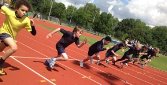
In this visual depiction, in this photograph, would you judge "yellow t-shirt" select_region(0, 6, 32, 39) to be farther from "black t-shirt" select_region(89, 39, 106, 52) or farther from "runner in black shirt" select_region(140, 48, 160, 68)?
"runner in black shirt" select_region(140, 48, 160, 68)

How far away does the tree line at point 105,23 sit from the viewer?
9688 centimetres

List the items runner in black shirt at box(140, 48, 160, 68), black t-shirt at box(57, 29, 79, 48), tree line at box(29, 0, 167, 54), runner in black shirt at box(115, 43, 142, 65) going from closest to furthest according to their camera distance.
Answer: black t-shirt at box(57, 29, 79, 48) → runner in black shirt at box(115, 43, 142, 65) → runner in black shirt at box(140, 48, 160, 68) → tree line at box(29, 0, 167, 54)

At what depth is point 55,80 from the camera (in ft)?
31.1

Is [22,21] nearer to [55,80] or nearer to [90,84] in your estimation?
[55,80]

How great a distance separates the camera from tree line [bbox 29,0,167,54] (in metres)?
96.9

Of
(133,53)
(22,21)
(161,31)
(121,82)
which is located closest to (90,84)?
(121,82)

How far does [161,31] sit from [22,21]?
118066 mm

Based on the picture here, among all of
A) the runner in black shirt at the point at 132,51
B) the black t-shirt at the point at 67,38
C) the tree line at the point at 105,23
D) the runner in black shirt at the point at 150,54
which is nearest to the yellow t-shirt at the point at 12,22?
the black t-shirt at the point at 67,38

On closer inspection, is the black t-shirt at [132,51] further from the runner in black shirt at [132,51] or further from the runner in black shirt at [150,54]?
the runner in black shirt at [150,54]

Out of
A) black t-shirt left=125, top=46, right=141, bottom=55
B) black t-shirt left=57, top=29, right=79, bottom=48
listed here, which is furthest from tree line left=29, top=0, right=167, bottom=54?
black t-shirt left=57, top=29, right=79, bottom=48

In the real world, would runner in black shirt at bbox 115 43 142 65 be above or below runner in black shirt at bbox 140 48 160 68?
below

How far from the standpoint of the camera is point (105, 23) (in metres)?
97.1

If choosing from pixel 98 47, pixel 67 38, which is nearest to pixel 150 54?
pixel 98 47

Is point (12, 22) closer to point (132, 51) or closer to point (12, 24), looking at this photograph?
point (12, 24)
